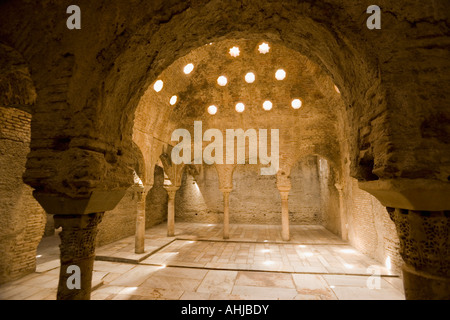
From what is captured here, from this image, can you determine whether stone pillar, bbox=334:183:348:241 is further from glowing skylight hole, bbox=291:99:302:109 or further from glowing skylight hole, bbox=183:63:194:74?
glowing skylight hole, bbox=183:63:194:74

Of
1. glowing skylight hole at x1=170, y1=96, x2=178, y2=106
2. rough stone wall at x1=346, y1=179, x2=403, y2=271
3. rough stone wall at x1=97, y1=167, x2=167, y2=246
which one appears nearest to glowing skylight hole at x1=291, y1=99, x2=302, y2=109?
rough stone wall at x1=346, y1=179, x2=403, y2=271

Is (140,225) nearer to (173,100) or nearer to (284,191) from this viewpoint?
(173,100)

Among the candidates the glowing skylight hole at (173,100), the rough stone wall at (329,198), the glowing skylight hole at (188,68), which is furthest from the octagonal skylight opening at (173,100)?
the rough stone wall at (329,198)

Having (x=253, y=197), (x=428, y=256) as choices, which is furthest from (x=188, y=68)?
(x=253, y=197)

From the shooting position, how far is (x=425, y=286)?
81.4 inches

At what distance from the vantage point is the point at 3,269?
5.46m

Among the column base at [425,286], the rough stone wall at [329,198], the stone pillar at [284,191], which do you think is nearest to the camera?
the column base at [425,286]

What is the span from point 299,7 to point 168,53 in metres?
1.99

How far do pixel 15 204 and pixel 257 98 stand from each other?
31.2ft

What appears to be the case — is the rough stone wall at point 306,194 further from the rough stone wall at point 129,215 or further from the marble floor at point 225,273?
the rough stone wall at point 129,215

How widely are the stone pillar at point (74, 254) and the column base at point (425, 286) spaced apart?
3.58m

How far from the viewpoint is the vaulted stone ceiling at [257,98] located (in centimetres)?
944
